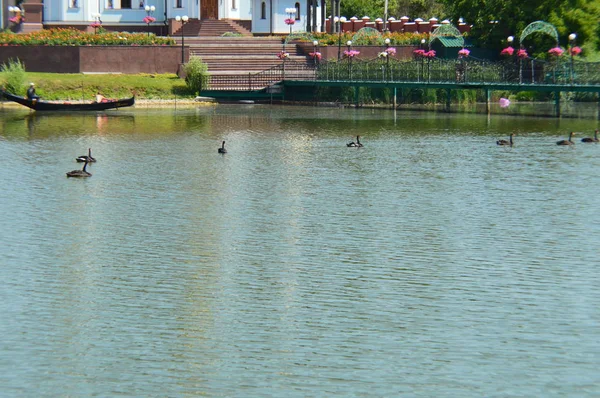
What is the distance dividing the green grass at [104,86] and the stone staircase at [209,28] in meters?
11.1

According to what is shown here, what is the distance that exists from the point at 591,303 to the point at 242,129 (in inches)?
1463

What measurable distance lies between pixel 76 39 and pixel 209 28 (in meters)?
12.9

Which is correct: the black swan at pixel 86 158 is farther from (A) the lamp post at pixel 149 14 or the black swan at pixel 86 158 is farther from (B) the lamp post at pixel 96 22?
(B) the lamp post at pixel 96 22

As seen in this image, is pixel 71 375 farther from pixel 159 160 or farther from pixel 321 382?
pixel 159 160

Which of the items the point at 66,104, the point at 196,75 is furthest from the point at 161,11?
the point at 66,104

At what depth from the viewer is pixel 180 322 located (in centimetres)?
2155

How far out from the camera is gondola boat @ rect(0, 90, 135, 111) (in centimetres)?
6606

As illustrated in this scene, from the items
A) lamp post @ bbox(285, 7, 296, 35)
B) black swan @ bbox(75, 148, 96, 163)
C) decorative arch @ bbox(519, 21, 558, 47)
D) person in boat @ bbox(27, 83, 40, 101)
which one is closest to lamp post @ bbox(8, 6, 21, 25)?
lamp post @ bbox(285, 7, 296, 35)

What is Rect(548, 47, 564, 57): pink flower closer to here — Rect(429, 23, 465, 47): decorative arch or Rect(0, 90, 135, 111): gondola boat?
Rect(429, 23, 465, 47): decorative arch

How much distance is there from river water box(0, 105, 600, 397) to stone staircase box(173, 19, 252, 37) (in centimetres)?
3821

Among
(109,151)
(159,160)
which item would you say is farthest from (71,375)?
(109,151)

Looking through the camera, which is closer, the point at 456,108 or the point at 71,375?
the point at 71,375

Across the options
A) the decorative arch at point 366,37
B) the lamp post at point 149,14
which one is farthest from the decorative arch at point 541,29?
the lamp post at point 149,14

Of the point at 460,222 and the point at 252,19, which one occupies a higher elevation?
the point at 252,19
